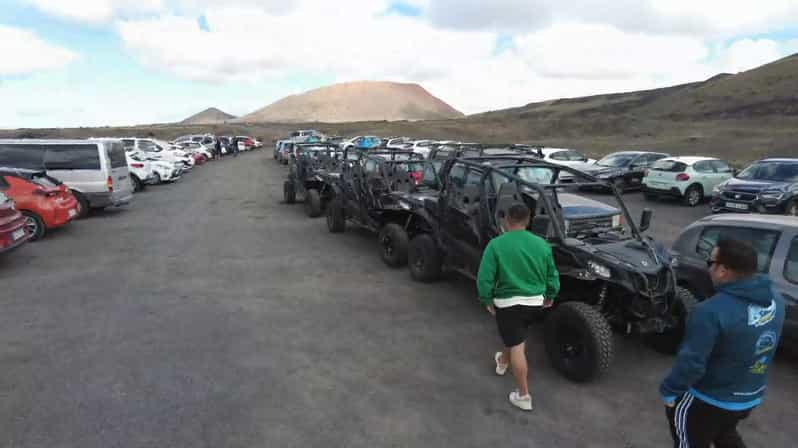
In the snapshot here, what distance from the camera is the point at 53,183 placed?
34.6 ft

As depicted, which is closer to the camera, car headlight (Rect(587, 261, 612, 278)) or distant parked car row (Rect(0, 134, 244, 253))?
car headlight (Rect(587, 261, 612, 278))

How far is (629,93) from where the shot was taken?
4461 inches

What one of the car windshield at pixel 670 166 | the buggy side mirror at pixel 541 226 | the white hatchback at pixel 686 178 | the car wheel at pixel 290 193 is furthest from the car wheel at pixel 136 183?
the car windshield at pixel 670 166

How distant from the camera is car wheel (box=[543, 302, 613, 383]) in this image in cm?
447

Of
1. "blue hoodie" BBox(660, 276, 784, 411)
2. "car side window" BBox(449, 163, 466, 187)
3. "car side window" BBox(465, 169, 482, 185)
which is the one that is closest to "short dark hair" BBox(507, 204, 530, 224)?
"blue hoodie" BBox(660, 276, 784, 411)

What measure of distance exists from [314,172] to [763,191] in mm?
10603

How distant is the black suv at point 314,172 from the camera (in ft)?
42.9

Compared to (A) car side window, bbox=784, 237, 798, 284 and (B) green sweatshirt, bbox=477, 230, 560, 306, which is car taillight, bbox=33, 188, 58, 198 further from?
(A) car side window, bbox=784, 237, 798, 284

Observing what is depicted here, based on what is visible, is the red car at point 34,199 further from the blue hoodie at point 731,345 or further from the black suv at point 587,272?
the blue hoodie at point 731,345

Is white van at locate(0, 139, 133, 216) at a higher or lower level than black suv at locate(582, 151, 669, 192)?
higher

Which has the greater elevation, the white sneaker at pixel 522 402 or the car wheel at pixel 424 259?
the car wheel at pixel 424 259

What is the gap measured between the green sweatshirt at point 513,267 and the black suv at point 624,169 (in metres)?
14.7

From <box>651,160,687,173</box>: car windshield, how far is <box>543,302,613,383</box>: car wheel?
512 inches

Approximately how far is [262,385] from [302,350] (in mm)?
792
